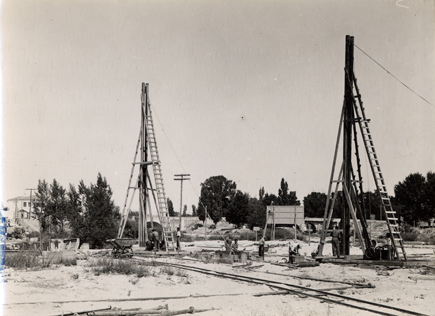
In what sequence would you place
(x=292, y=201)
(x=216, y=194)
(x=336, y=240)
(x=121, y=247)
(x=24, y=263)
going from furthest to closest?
(x=216, y=194) → (x=292, y=201) → (x=121, y=247) → (x=336, y=240) → (x=24, y=263)

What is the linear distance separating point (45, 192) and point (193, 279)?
130 ft

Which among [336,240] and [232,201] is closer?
[336,240]

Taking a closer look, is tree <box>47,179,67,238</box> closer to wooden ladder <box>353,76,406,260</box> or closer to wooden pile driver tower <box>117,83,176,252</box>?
wooden pile driver tower <box>117,83,176,252</box>

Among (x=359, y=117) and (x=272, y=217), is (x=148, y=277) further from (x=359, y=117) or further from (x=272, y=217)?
(x=272, y=217)

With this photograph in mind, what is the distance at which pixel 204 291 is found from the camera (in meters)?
11.6

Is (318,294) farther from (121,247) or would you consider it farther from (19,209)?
(19,209)

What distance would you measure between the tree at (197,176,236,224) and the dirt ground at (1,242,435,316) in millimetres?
62335

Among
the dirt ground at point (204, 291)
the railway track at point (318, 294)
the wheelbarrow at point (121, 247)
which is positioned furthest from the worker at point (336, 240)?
the wheelbarrow at point (121, 247)

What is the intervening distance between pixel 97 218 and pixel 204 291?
25.9m

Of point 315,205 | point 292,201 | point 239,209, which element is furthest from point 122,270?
point 315,205

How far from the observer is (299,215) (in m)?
26.5

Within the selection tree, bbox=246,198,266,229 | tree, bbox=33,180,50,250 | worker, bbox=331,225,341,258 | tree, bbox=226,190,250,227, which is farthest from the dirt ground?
tree, bbox=226,190,250,227

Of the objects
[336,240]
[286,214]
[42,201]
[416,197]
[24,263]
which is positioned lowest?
[24,263]

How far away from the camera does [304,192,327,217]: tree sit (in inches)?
3095
